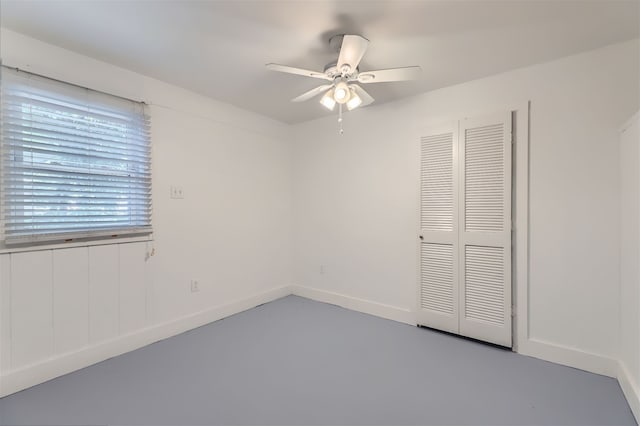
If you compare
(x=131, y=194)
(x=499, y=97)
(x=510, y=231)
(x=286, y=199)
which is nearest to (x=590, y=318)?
(x=510, y=231)

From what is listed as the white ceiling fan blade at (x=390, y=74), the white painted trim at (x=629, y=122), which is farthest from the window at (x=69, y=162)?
the white painted trim at (x=629, y=122)

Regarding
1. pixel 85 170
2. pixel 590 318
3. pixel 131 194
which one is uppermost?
pixel 85 170

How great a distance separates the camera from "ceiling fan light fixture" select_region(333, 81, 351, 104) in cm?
222

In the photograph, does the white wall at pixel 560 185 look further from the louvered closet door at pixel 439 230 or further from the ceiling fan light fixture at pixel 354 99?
the ceiling fan light fixture at pixel 354 99

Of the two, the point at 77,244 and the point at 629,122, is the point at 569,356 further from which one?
the point at 77,244

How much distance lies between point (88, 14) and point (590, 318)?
4185 millimetres

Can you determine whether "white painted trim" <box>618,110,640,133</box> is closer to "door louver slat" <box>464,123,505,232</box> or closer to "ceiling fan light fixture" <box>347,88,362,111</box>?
"door louver slat" <box>464,123,505,232</box>

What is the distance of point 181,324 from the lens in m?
3.01

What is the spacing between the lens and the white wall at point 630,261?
1900 mm

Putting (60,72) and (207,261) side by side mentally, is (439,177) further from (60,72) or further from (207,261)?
(60,72)

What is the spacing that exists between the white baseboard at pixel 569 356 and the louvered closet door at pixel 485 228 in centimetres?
16

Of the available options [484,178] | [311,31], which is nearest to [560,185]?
[484,178]

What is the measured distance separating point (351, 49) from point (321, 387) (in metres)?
2.33

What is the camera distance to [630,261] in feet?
6.67
